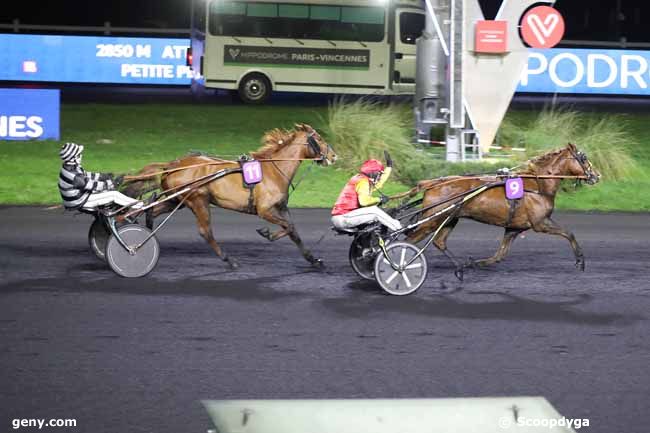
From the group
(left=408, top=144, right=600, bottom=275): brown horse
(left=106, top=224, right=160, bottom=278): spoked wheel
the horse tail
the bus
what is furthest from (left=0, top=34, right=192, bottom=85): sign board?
(left=408, top=144, right=600, bottom=275): brown horse

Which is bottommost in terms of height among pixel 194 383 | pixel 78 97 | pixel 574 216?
pixel 194 383

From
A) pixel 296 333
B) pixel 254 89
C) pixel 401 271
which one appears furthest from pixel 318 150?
pixel 254 89

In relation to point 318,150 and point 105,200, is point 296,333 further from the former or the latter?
point 318,150

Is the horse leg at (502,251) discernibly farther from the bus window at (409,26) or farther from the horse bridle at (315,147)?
the bus window at (409,26)

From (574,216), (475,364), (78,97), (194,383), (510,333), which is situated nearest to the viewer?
(194,383)

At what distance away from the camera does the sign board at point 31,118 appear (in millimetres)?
18812

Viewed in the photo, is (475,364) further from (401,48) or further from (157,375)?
(401,48)

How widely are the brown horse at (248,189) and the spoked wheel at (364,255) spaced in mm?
585

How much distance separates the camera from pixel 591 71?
27156 millimetres

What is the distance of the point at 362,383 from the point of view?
707 centimetres

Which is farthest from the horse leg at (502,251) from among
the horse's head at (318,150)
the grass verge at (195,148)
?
the grass verge at (195,148)

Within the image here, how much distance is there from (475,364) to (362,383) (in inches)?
37.1

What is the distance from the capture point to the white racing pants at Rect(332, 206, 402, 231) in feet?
31.6

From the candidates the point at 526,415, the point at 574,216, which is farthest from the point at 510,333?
the point at 574,216
